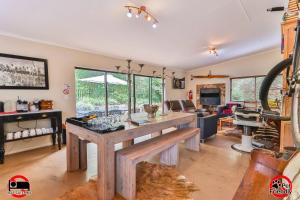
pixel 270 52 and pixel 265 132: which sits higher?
pixel 270 52

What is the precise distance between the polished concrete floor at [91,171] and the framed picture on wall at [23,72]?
1327 millimetres

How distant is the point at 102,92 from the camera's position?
15.3 feet

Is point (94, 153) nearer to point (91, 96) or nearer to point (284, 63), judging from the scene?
point (91, 96)

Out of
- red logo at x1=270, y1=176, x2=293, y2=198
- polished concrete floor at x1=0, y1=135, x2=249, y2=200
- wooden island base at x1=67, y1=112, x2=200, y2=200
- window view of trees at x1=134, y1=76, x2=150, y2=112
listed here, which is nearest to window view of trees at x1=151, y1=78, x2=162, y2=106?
window view of trees at x1=134, y1=76, x2=150, y2=112

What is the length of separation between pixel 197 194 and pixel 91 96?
11.7 ft

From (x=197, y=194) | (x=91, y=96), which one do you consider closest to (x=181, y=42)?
(x=91, y=96)

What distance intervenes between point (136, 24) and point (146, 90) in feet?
11.1

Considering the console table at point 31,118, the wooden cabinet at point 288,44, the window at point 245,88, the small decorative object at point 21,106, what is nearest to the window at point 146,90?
the console table at point 31,118

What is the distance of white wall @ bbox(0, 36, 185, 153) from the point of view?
3082 millimetres

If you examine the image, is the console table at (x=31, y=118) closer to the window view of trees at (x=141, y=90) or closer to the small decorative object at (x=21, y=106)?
the small decorative object at (x=21, y=106)

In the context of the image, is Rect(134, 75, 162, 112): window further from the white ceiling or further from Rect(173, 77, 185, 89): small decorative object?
the white ceiling

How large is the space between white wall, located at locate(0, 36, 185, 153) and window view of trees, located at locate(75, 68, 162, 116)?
0.72 ft

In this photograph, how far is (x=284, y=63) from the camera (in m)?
0.70

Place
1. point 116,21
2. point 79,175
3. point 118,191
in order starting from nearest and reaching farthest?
point 118,191 → point 79,175 → point 116,21
